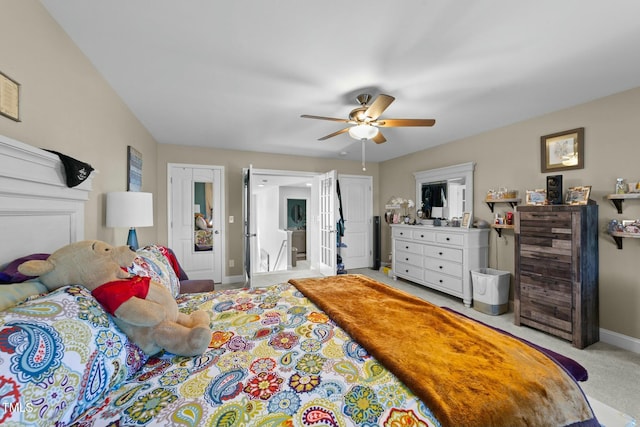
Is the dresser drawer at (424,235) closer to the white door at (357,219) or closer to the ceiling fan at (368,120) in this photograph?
the white door at (357,219)

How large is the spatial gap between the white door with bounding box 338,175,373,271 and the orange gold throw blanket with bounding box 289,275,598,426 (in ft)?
13.2

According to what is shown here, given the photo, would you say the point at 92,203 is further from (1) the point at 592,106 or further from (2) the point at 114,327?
(1) the point at 592,106

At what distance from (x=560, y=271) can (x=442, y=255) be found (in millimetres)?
1429

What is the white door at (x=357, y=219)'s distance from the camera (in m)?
5.61

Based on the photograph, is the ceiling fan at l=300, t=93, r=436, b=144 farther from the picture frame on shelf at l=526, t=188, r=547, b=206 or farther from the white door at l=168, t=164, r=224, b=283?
the white door at l=168, t=164, r=224, b=283

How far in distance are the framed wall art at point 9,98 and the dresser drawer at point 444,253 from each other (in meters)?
4.25

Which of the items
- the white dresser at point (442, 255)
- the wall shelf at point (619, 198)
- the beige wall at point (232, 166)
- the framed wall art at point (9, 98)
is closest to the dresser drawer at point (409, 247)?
the white dresser at point (442, 255)

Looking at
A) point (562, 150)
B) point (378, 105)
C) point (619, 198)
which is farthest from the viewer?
point (562, 150)

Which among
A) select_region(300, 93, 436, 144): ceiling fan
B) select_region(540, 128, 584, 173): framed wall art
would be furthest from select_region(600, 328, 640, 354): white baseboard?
select_region(300, 93, 436, 144): ceiling fan

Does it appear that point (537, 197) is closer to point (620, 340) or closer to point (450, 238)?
point (450, 238)

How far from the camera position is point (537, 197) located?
9.75 ft

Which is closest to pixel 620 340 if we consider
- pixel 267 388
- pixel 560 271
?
pixel 560 271

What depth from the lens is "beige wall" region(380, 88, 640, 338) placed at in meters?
2.41

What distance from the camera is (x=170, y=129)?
3.54 meters
